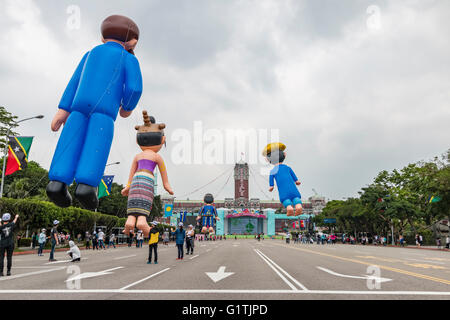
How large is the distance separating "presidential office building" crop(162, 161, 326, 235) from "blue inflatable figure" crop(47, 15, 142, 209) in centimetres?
10513

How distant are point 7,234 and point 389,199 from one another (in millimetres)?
48187

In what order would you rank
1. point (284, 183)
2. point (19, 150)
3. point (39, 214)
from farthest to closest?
point (39, 214), point (284, 183), point (19, 150)

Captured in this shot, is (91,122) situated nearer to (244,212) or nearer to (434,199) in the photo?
(434,199)

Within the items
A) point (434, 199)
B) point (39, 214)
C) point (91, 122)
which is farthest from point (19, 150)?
point (434, 199)

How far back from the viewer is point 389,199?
4784 cm

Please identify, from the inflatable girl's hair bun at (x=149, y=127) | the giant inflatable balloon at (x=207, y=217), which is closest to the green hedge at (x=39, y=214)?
the giant inflatable balloon at (x=207, y=217)

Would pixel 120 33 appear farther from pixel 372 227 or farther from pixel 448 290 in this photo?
pixel 372 227

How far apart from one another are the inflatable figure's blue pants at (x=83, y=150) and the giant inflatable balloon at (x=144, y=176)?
1.85 metres

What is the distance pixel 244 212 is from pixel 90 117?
120 m

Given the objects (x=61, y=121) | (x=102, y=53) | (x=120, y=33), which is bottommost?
(x=61, y=121)

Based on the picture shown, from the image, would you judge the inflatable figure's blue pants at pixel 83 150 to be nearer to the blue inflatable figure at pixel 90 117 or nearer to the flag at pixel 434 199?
the blue inflatable figure at pixel 90 117

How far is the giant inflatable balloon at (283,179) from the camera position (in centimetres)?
983

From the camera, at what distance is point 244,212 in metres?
124
